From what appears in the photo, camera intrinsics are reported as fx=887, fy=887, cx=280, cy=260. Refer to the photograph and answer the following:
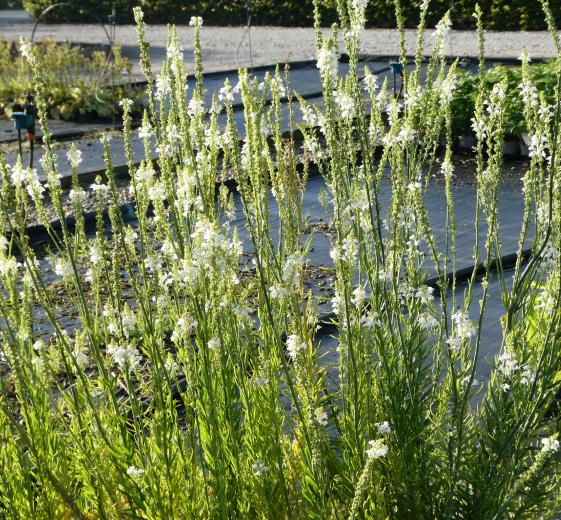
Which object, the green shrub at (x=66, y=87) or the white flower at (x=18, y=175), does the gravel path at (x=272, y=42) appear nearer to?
the green shrub at (x=66, y=87)

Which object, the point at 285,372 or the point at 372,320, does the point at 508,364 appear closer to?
the point at 372,320

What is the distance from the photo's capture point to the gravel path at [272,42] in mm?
14984

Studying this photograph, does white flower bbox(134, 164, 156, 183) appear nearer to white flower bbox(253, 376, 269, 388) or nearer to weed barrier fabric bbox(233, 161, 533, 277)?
white flower bbox(253, 376, 269, 388)

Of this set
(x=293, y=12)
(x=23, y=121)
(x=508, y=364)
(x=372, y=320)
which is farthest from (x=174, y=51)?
(x=293, y=12)

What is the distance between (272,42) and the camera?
1828 cm

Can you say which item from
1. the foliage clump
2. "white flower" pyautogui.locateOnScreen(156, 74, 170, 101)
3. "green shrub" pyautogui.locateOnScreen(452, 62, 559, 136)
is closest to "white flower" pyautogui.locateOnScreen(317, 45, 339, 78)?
the foliage clump

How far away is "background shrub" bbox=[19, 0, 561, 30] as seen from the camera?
17.4 m

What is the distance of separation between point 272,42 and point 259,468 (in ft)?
54.4

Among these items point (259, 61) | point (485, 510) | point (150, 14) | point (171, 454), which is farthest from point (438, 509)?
point (150, 14)

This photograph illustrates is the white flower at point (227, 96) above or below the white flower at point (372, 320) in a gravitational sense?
above

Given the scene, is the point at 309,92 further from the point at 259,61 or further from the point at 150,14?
the point at 150,14

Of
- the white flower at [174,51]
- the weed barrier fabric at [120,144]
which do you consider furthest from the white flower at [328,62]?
the weed barrier fabric at [120,144]

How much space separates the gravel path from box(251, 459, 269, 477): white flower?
1015 cm

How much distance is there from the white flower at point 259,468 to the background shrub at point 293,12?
12927 mm
